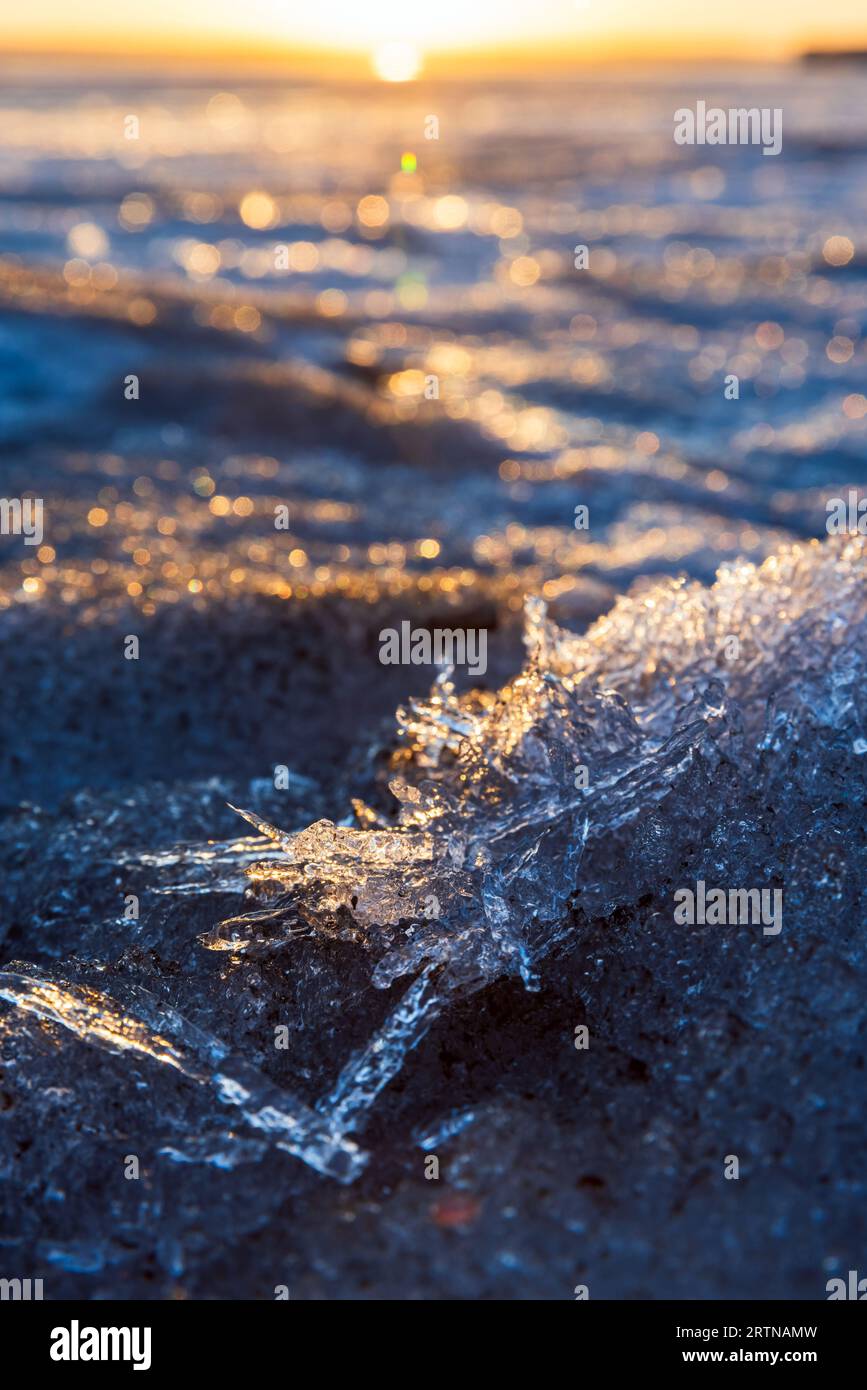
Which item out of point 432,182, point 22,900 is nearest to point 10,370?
point 22,900

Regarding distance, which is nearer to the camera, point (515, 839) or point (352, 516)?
point (515, 839)

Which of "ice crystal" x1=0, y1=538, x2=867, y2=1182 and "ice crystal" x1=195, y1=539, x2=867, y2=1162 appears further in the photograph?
"ice crystal" x1=195, y1=539, x2=867, y2=1162

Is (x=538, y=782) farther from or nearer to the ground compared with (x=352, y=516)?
nearer to the ground

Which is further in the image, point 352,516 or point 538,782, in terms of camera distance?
point 352,516

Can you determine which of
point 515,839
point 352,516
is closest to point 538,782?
point 515,839

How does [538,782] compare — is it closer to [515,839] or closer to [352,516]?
[515,839]

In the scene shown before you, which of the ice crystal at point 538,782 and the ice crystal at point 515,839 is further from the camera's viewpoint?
the ice crystal at point 538,782

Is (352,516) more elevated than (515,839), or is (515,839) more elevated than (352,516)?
(352,516)
